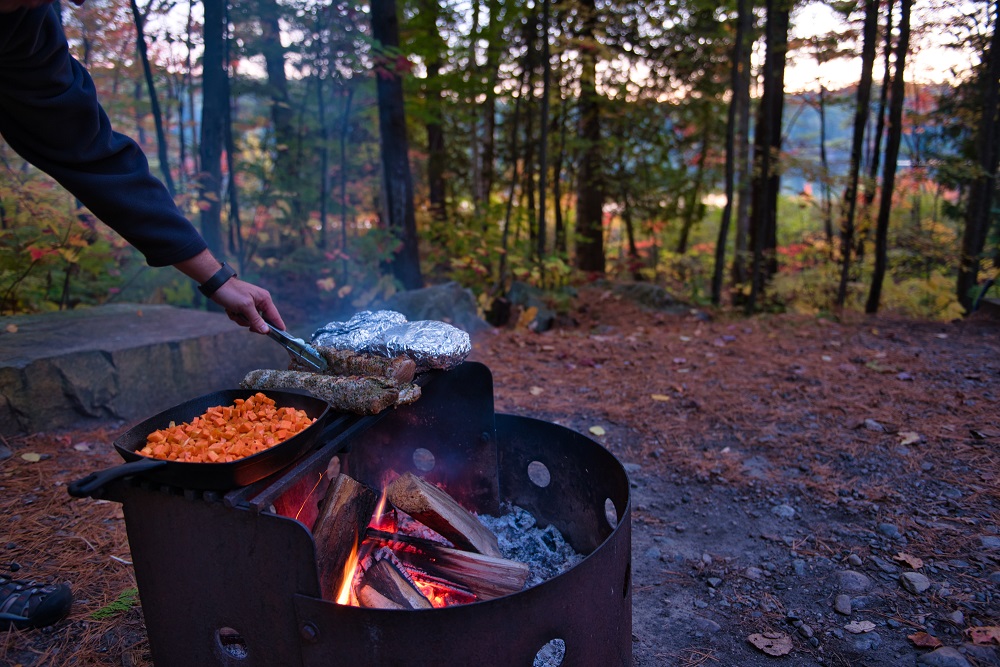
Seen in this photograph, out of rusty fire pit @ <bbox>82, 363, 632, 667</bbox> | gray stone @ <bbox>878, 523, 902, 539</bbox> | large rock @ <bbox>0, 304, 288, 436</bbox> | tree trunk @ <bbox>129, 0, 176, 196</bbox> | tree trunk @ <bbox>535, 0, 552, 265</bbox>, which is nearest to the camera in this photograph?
rusty fire pit @ <bbox>82, 363, 632, 667</bbox>

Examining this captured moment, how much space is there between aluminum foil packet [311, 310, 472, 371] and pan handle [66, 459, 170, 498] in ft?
3.12

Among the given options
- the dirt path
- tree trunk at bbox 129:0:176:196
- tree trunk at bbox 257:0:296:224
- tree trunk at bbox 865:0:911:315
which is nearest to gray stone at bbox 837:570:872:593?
the dirt path

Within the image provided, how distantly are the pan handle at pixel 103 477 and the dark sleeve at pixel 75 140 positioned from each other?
625 mm

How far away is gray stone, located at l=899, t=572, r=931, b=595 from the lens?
7.22 ft

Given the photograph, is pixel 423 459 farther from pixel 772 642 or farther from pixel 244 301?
pixel 772 642

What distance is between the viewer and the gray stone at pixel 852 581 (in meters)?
2.25

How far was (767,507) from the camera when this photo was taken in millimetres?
2898

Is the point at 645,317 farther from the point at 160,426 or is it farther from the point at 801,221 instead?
the point at 801,221

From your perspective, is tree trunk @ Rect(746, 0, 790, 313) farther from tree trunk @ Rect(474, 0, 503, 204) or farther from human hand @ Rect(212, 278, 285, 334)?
human hand @ Rect(212, 278, 285, 334)

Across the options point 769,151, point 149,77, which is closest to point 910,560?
point 149,77

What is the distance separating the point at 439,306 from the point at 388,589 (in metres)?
4.38

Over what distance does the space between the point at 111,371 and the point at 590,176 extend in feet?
30.2

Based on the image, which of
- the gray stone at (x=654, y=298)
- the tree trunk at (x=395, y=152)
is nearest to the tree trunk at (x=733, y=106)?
the gray stone at (x=654, y=298)

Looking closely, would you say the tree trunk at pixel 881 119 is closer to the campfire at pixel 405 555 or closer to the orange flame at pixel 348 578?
the campfire at pixel 405 555
